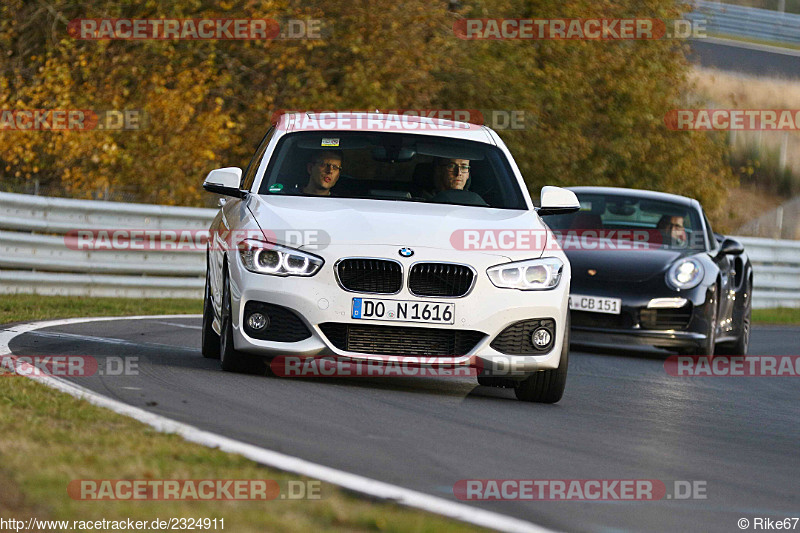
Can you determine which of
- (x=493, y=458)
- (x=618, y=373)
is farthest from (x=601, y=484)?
(x=618, y=373)

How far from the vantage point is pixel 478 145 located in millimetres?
8883

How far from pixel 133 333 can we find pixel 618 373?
3686 millimetres

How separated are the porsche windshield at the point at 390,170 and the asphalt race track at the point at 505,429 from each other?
1.14 meters

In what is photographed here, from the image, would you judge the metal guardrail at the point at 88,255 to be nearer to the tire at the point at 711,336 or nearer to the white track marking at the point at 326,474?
the tire at the point at 711,336

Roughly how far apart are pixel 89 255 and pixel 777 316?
1056cm

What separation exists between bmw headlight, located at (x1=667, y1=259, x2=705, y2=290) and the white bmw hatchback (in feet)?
13.1

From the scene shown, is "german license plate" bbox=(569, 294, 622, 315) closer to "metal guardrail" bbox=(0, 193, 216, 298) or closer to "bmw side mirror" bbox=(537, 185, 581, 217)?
"bmw side mirror" bbox=(537, 185, 581, 217)

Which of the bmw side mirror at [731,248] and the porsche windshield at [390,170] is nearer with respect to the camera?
the porsche windshield at [390,170]

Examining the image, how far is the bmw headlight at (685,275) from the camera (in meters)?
12.0

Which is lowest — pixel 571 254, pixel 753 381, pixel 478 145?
pixel 753 381

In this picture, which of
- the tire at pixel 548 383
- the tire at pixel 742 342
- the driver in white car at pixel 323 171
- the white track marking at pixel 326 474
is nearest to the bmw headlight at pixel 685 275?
the tire at pixel 742 342

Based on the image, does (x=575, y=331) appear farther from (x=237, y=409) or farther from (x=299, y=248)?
(x=237, y=409)

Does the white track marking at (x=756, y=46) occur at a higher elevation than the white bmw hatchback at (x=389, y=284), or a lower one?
higher

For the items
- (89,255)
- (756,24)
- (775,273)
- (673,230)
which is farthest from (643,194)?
(756,24)
